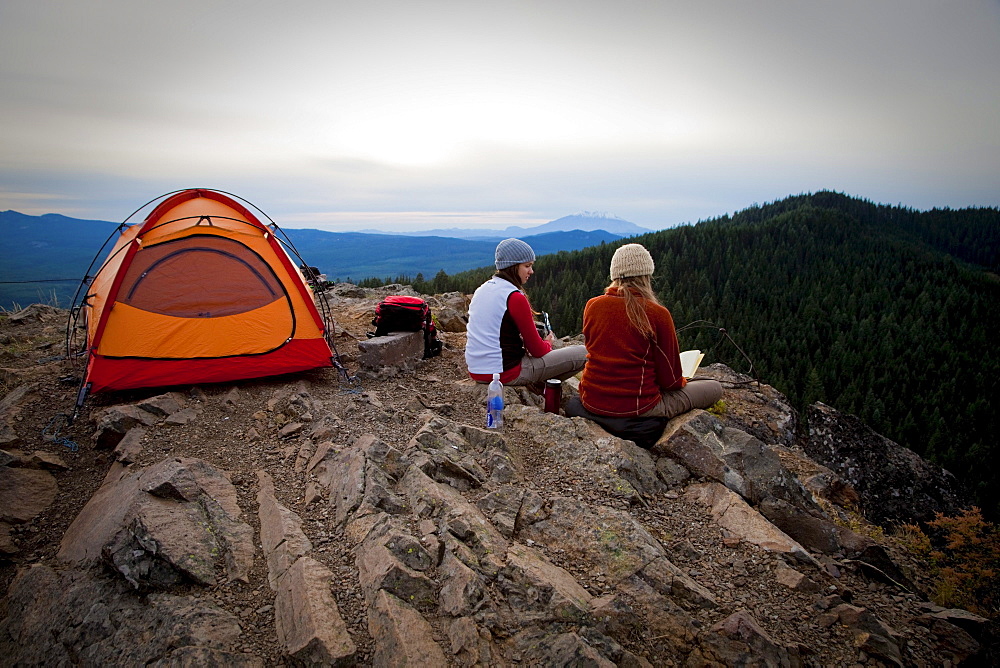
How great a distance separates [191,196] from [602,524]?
7948 millimetres

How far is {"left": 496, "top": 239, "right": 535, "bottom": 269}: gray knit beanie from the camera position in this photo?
239 inches

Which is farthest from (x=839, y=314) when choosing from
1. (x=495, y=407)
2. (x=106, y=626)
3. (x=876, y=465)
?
(x=106, y=626)

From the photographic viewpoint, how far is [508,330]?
653 cm

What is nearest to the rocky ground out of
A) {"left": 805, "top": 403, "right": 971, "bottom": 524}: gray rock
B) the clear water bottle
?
the clear water bottle

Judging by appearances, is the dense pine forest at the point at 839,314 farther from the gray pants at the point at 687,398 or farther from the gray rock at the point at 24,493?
the gray rock at the point at 24,493

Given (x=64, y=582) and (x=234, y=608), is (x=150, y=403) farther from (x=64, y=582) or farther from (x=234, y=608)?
(x=234, y=608)

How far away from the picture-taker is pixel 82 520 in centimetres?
418

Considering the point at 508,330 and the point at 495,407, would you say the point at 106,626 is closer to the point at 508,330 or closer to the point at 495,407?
the point at 495,407

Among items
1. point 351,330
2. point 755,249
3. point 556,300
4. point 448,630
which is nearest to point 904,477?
point 448,630

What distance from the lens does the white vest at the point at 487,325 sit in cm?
621

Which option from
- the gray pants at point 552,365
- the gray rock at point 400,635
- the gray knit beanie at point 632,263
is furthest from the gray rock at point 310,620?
the gray knit beanie at point 632,263

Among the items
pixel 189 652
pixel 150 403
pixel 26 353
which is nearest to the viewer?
pixel 189 652

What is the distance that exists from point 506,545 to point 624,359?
251cm

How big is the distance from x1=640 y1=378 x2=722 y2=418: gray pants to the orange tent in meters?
5.07
